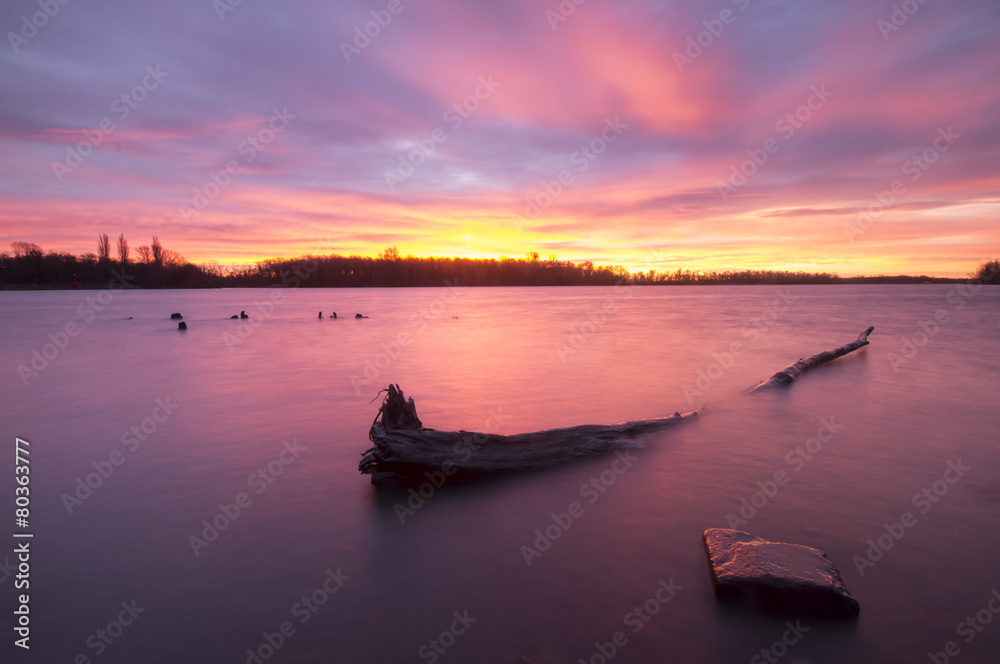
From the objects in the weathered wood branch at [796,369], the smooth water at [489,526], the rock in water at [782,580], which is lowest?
the smooth water at [489,526]

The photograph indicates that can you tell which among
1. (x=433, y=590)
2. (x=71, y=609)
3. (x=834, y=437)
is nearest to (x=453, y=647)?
(x=433, y=590)

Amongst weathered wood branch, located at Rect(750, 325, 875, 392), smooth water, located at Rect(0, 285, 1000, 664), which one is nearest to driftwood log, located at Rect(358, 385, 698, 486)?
smooth water, located at Rect(0, 285, 1000, 664)

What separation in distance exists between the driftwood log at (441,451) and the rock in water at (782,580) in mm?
2584

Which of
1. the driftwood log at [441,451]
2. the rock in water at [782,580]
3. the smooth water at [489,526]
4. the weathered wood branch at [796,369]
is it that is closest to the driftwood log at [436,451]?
the driftwood log at [441,451]

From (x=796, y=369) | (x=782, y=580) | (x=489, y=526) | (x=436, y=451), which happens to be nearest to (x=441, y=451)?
(x=436, y=451)

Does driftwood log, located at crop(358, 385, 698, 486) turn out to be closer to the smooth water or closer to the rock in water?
the smooth water

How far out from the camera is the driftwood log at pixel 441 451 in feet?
17.9

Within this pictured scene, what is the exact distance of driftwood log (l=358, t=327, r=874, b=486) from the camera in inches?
215

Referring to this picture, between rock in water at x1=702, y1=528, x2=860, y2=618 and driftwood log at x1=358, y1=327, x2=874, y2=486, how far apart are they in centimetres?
258

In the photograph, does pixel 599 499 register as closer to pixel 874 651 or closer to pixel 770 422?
pixel 874 651

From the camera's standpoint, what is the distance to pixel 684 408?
9430 millimetres

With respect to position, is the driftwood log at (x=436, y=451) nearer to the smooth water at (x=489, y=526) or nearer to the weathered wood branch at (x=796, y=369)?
the smooth water at (x=489, y=526)

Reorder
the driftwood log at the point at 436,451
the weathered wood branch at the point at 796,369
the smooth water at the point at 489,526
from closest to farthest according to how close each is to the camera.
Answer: the smooth water at the point at 489,526 < the driftwood log at the point at 436,451 < the weathered wood branch at the point at 796,369

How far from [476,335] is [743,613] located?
20.9 metres
